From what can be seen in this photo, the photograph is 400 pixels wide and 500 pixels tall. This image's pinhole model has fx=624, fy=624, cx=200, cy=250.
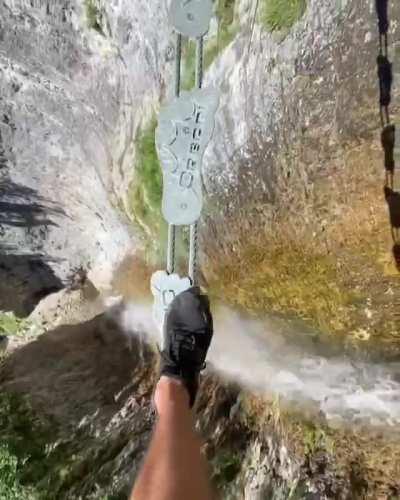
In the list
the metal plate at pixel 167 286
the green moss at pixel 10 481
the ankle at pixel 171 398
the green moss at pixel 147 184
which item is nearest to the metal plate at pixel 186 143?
the metal plate at pixel 167 286

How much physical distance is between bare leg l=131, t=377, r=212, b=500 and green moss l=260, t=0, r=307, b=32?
1739 mm

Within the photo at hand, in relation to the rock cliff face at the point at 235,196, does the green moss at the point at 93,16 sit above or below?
above

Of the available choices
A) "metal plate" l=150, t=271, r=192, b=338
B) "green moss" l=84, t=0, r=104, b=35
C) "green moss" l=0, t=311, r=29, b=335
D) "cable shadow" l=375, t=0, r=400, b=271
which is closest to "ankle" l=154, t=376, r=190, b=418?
"metal plate" l=150, t=271, r=192, b=338

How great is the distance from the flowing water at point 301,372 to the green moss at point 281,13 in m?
1.69

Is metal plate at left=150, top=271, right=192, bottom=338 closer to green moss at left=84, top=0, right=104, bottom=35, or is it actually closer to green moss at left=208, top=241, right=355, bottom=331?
green moss at left=208, top=241, right=355, bottom=331

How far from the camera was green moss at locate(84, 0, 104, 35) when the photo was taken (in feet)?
12.1

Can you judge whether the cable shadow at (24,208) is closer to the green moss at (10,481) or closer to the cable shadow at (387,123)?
the green moss at (10,481)

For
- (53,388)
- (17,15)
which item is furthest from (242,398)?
(17,15)

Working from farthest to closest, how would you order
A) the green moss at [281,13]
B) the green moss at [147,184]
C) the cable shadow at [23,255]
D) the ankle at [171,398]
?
the cable shadow at [23,255]
the green moss at [147,184]
the green moss at [281,13]
the ankle at [171,398]

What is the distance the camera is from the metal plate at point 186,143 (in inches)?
105

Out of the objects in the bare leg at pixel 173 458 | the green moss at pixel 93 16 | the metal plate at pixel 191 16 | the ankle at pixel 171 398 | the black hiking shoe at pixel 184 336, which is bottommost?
the bare leg at pixel 173 458

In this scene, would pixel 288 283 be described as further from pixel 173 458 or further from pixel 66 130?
pixel 66 130

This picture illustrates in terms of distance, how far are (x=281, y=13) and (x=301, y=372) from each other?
2.09 meters

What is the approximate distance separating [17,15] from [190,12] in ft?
5.97
